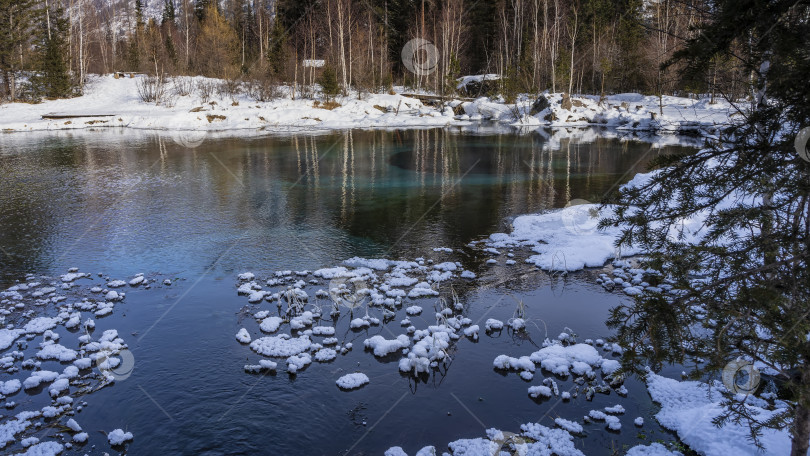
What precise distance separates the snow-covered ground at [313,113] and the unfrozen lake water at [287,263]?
1429 cm

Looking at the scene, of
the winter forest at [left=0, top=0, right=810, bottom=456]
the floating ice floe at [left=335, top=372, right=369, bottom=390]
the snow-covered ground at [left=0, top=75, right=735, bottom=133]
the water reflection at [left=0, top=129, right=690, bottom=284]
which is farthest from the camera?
the snow-covered ground at [left=0, top=75, right=735, bottom=133]

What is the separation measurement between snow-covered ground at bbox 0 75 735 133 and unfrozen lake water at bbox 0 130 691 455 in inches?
563

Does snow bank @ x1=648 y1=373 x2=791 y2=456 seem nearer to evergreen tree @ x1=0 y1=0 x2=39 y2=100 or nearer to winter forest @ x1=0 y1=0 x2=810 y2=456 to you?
winter forest @ x1=0 y1=0 x2=810 y2=456

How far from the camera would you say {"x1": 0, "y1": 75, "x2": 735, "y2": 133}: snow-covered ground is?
3991cm

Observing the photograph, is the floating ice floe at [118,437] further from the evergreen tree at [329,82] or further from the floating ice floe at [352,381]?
the evergreen tree at [329,82]

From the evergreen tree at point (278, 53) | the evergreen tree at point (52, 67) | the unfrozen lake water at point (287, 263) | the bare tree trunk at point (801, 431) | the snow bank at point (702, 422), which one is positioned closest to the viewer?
the bare tree trunk at point (801, 431)

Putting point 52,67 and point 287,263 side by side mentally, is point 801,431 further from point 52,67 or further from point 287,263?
point 52,67

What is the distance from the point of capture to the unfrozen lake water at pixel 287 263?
6.27 metres

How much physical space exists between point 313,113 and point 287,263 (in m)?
33.9

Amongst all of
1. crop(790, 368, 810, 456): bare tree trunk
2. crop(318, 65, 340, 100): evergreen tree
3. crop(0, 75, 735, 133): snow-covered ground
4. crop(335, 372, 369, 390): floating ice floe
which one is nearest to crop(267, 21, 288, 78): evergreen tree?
crop(0, 75, 735, 133): snow-covered ground

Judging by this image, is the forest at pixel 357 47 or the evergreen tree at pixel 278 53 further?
the evergreen tree at pixel 278 53

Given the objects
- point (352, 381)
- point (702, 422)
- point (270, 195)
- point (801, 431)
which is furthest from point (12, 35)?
point (801, 431)

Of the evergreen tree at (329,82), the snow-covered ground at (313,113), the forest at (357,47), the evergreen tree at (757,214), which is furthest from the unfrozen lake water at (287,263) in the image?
the forest at (357,47)

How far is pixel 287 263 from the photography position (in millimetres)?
11164
